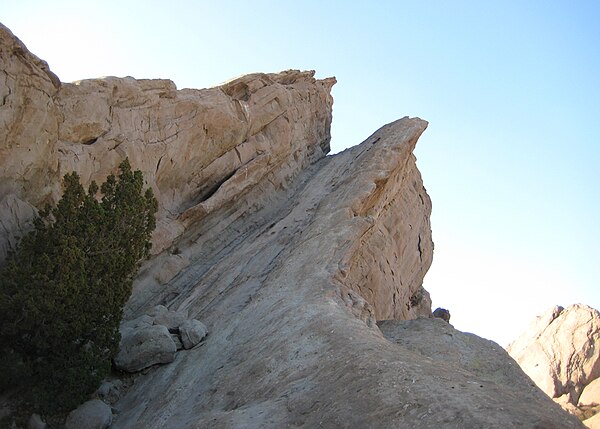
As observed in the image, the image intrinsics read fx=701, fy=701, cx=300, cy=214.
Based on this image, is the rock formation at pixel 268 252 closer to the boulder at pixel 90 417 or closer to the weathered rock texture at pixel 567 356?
the boulder at pixel 90 417

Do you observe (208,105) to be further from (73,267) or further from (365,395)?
(365,395)

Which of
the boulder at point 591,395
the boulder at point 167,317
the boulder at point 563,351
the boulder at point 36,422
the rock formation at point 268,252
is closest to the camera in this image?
the rock formation at point 268,252

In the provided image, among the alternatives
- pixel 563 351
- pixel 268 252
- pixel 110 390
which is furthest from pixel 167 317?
pixel 563 351

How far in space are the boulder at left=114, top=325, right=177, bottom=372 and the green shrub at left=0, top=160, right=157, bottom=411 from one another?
0.85 m

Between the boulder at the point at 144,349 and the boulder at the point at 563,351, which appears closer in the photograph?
the boulder at the point at 144,349

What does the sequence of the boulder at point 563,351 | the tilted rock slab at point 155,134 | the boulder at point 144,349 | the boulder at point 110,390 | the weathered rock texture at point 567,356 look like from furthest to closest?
the boulder at point 563,351 → the weathered rock texture at point 567,356 → the tilted rock slab at point 155,134 → the boulder at point 144,349 → the boulder at point 110,390

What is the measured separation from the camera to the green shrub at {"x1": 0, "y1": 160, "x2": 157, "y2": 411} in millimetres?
19703

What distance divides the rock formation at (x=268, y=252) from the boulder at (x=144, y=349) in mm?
387

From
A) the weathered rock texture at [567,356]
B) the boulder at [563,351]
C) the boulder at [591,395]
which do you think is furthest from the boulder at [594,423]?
→ the boulder at [563,351]

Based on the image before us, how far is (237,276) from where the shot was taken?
2772cm

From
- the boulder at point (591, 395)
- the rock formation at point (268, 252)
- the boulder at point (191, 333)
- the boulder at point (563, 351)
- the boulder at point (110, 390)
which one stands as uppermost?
the boulder at point (563, 351)

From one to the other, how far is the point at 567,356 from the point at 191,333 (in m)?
40.4

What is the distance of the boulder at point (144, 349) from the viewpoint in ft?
73.3

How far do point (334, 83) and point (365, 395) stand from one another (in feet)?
116
